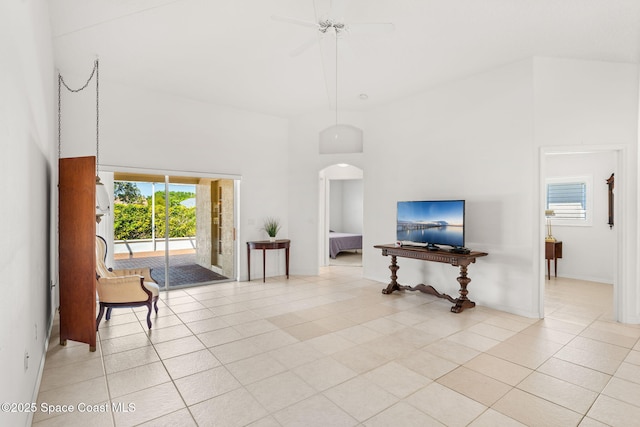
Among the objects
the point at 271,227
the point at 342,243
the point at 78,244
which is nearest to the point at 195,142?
the point at 271,227

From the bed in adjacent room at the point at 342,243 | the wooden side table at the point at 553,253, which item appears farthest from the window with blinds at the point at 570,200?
the bed in adjacent room at the point at 342,243

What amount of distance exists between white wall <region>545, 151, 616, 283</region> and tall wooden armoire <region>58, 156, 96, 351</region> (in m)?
7.88

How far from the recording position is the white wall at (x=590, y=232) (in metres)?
6.28

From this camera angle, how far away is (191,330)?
13.0 feet

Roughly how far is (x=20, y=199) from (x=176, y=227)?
4120mm

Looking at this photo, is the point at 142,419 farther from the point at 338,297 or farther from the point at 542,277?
the point at 542,277

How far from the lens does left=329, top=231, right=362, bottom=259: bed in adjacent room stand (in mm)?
9352

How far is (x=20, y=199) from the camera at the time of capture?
211cm

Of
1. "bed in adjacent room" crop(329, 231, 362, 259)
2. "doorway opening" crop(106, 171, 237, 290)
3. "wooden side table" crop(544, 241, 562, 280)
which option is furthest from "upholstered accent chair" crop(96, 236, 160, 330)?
"wooden side table" crop(544, 241, 562, 280)

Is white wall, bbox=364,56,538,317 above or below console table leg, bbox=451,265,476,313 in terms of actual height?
above

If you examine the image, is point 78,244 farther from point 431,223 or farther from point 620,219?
point 620,219

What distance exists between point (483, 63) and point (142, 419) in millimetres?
5410

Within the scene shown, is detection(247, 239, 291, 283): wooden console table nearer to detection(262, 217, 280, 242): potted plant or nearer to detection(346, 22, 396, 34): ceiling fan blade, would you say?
detection(262, 217, 280, 242): potted plant

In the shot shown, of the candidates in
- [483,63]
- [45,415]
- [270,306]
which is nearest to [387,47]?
[483,63]
